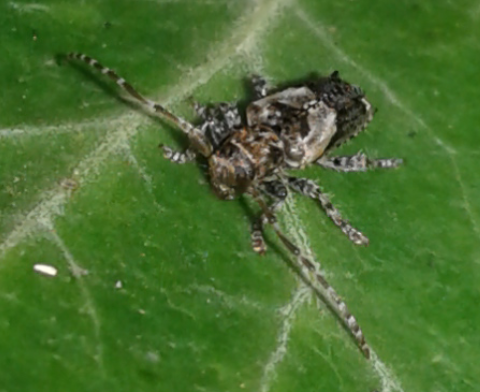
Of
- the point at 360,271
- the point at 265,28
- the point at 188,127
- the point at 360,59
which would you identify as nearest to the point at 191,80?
the point at 188,127

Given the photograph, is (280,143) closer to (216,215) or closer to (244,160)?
(244,160)

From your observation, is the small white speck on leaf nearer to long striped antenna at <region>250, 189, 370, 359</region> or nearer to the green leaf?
the green leaf

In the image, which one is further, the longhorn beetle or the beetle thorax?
the beetle thorax

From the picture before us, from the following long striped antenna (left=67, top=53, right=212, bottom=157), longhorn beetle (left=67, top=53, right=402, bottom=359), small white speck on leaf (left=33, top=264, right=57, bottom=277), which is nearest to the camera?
A: small white speck on leaf (left=33, top=264, right=57, bottom=277)

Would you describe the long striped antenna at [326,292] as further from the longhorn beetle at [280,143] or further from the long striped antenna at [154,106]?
the long striped antenna at [154,106]

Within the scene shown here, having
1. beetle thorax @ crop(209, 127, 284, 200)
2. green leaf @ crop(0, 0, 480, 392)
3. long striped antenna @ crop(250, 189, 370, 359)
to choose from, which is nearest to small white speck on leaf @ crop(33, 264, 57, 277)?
green leaf @ crop(0, 0, 480, 392)

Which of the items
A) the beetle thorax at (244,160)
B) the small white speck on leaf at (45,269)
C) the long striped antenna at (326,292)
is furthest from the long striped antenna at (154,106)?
the small white speck on leaf at (45,269)

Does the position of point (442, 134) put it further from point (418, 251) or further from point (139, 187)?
point (139, 187)
